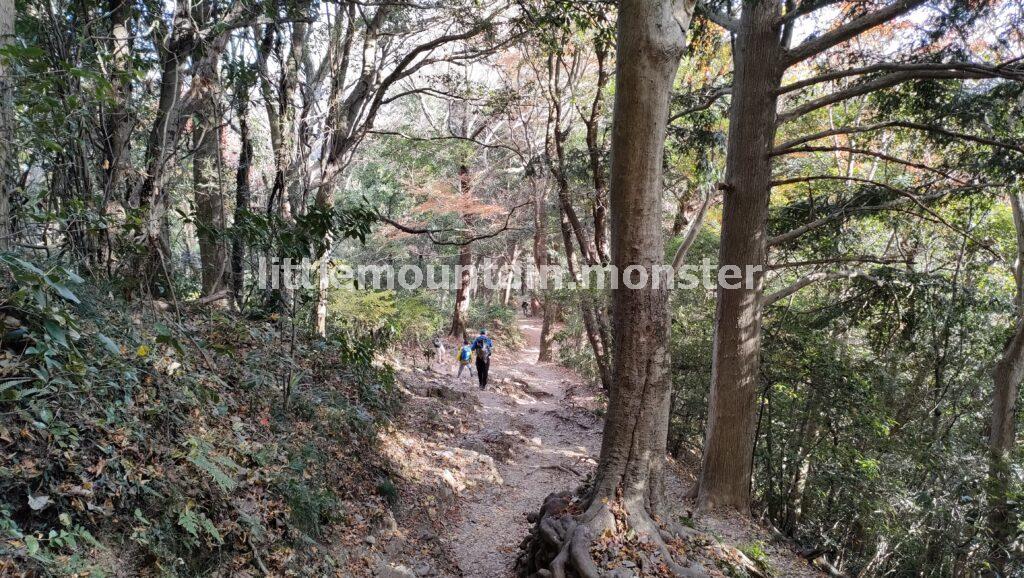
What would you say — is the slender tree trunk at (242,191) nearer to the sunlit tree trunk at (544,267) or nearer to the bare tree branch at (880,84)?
the bare tree branch at (880,84)

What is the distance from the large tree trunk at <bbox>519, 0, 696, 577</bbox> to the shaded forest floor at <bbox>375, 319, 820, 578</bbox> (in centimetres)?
44

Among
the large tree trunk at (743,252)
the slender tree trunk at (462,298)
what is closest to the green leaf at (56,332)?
the large tree trunk at (743,252)

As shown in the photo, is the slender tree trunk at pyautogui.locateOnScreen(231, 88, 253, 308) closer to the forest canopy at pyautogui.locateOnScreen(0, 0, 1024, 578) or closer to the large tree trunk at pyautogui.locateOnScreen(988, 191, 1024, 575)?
the forest canopy at pyautogui.locateOnScreen(0, 0, 1024, 578)

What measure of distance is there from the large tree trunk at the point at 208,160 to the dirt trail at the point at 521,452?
432 centimetres

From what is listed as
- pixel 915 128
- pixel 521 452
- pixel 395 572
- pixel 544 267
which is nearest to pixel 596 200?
pixel 521 452

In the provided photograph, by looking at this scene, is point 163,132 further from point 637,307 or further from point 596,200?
point 596,200

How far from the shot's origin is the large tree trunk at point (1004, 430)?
710cm

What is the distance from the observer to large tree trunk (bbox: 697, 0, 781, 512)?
261 inches

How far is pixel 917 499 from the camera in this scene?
752 cm

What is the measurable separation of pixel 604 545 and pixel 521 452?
222 inches

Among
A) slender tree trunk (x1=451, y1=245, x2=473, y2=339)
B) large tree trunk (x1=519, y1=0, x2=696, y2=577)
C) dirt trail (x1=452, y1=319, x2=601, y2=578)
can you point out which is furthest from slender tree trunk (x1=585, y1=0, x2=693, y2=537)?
slender tree trunk (x1=451, y1=245, x2=473, y2=339)

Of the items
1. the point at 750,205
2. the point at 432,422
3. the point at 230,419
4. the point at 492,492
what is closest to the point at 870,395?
the point at 750,205

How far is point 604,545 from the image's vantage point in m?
4.34

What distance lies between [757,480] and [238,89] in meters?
10.8
